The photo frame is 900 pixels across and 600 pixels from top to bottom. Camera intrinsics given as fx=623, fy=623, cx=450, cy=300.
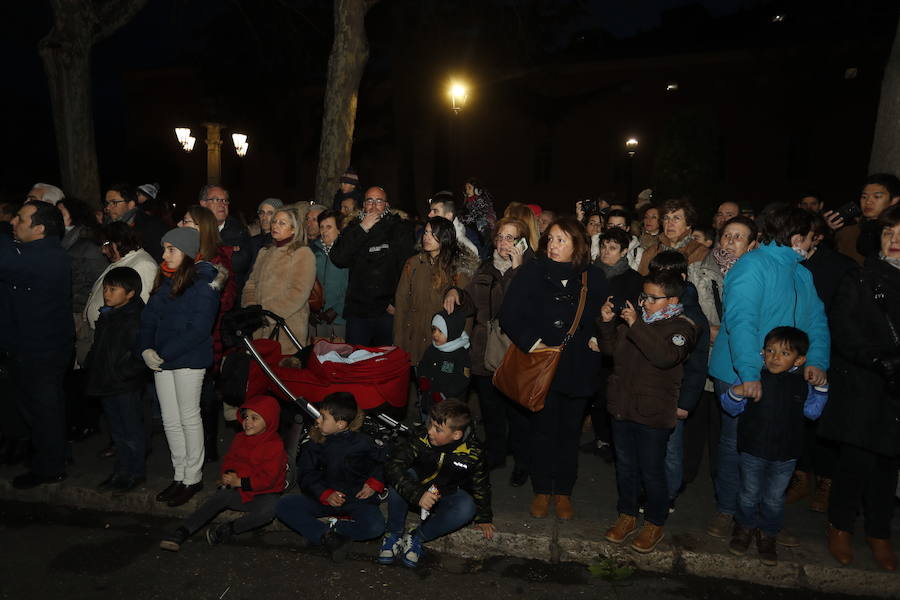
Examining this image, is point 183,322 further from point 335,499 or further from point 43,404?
point 335,499

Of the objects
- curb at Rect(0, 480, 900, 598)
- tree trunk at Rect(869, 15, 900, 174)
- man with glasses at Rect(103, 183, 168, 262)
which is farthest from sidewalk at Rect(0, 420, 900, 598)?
tree trunk at Rect(869, 15, 900, 174)

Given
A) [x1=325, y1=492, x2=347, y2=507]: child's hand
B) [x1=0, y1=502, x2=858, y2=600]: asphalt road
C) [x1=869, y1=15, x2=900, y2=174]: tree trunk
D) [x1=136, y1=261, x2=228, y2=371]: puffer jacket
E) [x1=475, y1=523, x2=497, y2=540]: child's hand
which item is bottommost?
[x1=0, y1=502, x2=858, y2=600]: asphalt road

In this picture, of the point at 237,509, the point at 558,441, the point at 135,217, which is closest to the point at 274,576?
the point at 237,509

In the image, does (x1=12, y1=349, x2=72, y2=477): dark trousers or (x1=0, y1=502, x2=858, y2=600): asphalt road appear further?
(x1=12, y1=349, x2=72, y2=477): dark trousers

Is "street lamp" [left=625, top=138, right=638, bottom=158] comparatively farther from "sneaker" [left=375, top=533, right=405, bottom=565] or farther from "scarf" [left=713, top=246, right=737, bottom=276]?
"sneaker" [left=375, top=533, right=405, bottom=565]

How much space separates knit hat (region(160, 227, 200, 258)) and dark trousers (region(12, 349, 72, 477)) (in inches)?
55.9

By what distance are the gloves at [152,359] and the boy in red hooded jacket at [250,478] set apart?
755mm

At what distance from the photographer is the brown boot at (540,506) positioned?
4.56 metres

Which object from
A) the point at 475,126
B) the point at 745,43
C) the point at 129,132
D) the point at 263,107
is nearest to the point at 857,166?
the point at 745,43

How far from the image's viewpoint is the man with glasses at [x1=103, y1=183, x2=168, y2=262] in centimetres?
675

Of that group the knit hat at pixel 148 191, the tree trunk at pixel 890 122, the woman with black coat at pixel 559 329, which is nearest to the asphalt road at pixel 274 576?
the woman with black coat at pixel 559 329

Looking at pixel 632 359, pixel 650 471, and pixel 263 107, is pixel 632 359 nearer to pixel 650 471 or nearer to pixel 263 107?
pixel 650 471

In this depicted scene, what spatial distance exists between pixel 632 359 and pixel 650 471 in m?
0.77

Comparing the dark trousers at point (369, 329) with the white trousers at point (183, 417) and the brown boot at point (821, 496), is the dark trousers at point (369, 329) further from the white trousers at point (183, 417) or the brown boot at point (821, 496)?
the brown boot at point (821, 496)
